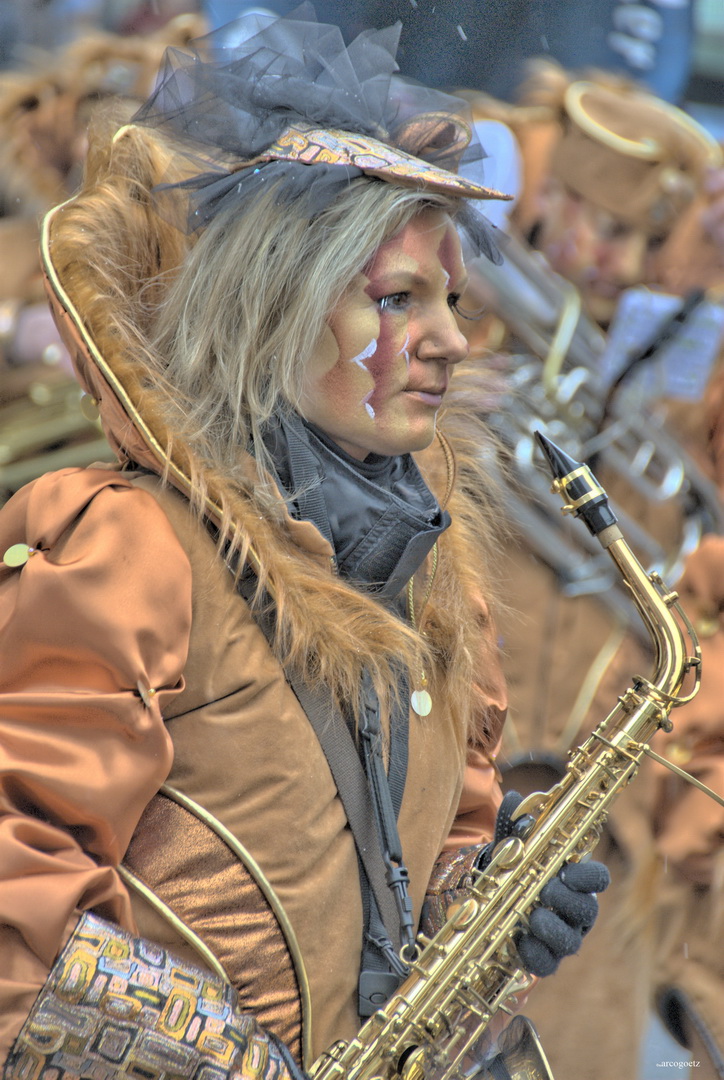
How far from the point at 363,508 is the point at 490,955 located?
2.31 ft

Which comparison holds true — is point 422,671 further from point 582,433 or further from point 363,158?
point 582,433

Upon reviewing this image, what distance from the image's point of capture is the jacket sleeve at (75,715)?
130cm

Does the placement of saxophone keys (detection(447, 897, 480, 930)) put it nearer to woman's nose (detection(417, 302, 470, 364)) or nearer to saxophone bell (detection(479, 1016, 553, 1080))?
saxophone bell (detection(479, 1016, 553, 1080))

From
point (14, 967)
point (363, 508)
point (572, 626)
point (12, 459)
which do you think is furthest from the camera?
point (572, 626)

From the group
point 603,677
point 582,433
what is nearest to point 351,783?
point 603,677

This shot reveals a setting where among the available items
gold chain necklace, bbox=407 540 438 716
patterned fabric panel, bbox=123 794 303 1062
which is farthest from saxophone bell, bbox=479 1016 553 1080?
gold chain necklace, bbox=407 540 438 716

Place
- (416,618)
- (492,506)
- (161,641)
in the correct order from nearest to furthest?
(161,641), (416,618), (492,506)

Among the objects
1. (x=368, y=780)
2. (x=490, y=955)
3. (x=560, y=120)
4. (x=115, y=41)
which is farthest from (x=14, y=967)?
(x=560, y=120)

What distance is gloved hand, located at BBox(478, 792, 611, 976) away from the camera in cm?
159

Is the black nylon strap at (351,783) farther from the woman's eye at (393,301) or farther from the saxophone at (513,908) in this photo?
the woman's eye at (393,301)

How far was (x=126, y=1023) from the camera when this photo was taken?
1.32 metres

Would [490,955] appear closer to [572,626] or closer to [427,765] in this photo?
[427,765]

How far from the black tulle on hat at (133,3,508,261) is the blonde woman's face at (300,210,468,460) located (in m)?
0.11

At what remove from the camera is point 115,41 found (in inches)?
99.5
